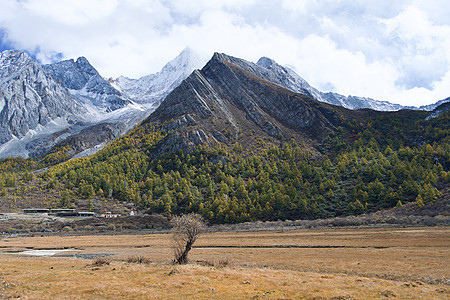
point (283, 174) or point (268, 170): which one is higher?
point (268, 170)

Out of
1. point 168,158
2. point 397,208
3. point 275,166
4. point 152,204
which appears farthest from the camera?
point 168,158

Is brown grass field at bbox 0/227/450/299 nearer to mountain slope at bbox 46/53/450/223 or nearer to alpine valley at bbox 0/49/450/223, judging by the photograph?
alpine valley at bbox 0/49/450/223

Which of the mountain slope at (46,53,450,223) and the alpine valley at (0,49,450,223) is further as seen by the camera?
the mountain slope at (46,53,450,223)

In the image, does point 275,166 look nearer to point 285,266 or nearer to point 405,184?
point 405,184

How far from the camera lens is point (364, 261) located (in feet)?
111

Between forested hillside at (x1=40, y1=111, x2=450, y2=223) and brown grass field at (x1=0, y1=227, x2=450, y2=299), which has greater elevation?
forested hillside at (x1=40, y1=111, x2=450, y2=223)

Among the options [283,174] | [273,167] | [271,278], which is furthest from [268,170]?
[271,278]

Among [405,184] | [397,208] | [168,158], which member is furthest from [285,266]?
[168,158]

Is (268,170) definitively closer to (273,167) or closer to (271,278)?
(273,167)

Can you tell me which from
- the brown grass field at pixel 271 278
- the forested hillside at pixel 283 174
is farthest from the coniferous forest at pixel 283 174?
the brown grass field at pixel 271 278

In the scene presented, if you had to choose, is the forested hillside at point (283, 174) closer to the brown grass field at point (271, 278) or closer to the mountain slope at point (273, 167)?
the mountain slope at point (273, 167)

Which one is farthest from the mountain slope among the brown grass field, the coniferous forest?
the brown grass field

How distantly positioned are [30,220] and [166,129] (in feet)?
332

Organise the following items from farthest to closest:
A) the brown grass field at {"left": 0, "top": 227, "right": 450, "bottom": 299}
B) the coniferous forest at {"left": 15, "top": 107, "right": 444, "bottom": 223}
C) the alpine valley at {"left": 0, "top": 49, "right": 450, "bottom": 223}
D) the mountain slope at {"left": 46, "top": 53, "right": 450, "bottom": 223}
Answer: the mountain slope at {"left": 46, "top": 53, "right": 450, "bottom": 223}
the alpine valley at {"left": 0, "top": 49, "right": 450, "bottom": 223}
the coniferous forest at {"left": 15, "top": 107, "right": 444, "bottom": 223}
the brown grass field at {"left": 0, "top": 227, "right": 450, "bottom": 299}
